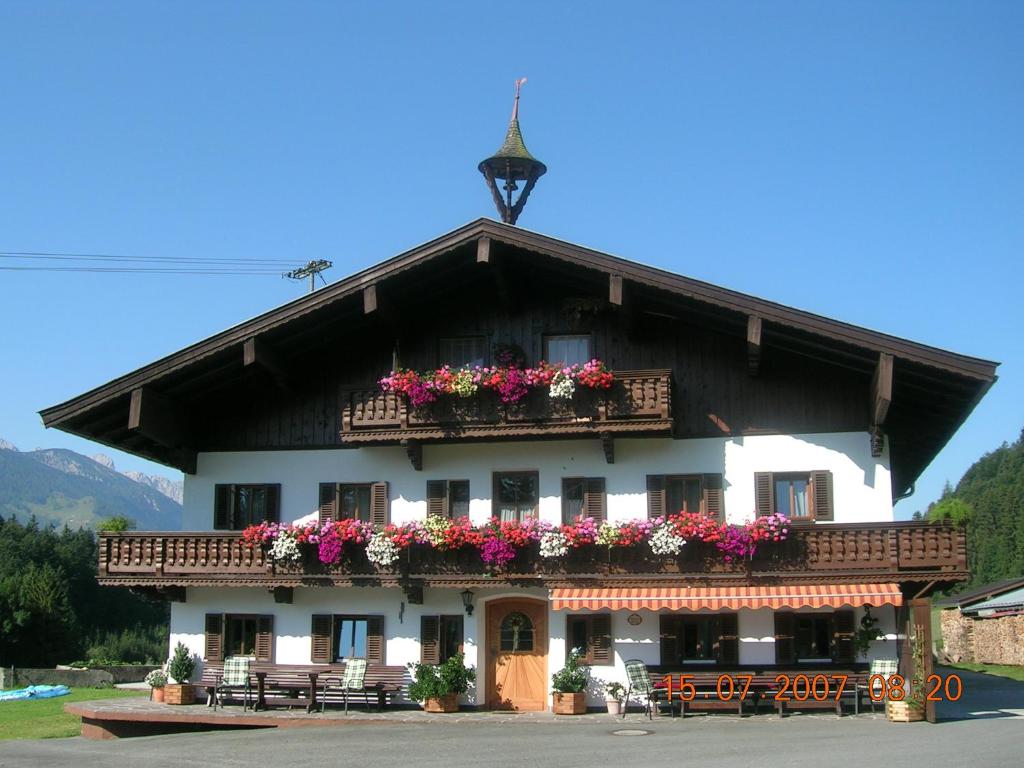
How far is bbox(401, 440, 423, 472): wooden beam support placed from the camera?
25.6 meters

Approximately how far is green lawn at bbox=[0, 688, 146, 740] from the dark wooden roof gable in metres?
6.15

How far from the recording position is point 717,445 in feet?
83.4

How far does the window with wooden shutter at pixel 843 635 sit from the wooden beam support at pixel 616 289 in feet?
23.2

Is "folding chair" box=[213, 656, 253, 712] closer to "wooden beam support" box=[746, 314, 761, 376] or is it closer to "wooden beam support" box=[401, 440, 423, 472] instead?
"wooden beam support" box=[401, 440, 423, 472]

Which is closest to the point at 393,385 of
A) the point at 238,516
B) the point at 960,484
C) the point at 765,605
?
the point at 238,516

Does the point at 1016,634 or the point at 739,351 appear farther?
the point at 1016,634

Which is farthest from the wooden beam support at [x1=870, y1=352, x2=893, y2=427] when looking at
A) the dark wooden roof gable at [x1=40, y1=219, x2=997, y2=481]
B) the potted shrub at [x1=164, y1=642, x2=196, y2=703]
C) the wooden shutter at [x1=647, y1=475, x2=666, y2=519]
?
the potted shrub at [x1=164, y1=642, x2=196, y2=703]

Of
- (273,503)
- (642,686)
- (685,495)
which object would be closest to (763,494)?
(685,495)

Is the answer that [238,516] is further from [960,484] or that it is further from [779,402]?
[960,484]

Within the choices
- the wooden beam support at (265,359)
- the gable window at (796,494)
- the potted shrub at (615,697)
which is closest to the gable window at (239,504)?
the wooden beam support at (265,359)

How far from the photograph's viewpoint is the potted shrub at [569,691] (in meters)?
24.2

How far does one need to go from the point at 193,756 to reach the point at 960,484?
9771 cm

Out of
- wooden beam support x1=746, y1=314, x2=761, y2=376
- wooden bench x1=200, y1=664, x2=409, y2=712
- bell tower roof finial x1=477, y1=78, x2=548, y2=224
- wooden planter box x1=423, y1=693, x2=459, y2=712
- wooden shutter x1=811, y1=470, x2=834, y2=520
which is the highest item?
bell tower roof finial x1=477, y1=78, x2=548, y2=224

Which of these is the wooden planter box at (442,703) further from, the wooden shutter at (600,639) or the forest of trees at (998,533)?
the forest of trees at (998,533)
